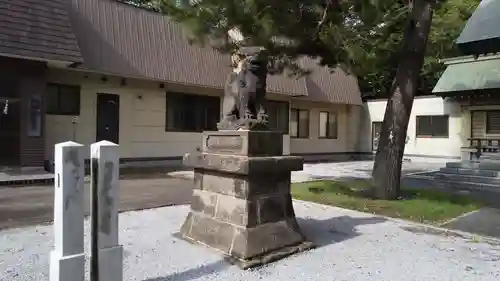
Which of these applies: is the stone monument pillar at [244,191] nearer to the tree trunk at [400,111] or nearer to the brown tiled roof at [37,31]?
the tree trunk at [400,111]

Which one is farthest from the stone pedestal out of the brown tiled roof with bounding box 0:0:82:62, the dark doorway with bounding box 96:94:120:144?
the dark doorway with bounding box 96:94:120:144

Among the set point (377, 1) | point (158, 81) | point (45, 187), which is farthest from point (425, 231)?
point (158, 81)

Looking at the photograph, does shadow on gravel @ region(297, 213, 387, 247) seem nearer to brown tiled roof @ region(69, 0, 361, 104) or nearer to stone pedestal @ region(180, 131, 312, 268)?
stone pedestal @ region(180, 131, 312, 268)

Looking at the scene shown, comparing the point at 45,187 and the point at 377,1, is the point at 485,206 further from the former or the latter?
the point at 45,187

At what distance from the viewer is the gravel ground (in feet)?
14.1

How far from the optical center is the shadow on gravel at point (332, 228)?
19.2ft

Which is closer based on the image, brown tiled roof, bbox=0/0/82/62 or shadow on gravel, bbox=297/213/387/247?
shadow on gravel, bbox=297/213/387/247

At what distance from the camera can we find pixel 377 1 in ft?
20.6

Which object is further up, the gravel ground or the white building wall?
the white building wall

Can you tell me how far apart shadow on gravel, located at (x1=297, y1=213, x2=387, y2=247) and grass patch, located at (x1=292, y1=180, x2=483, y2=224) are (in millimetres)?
777

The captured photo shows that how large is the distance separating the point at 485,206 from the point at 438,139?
13450 millimetres

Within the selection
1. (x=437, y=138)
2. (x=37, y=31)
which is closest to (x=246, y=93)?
(x=37, y=31)

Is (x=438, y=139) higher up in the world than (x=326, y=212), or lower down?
higher up

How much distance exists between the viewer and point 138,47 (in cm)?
1385
